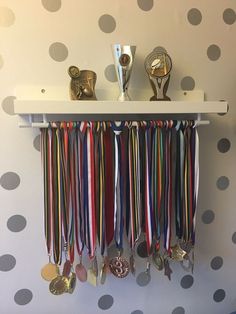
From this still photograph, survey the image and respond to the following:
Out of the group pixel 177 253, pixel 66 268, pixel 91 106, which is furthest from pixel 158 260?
pixel 91 106

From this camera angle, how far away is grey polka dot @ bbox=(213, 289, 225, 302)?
119 cm

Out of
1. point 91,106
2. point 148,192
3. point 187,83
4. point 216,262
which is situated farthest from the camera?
point 216,262

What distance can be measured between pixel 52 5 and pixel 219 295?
1.18 m

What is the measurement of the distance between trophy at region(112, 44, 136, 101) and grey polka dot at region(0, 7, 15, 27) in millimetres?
313

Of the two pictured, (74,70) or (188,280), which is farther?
(188,280)

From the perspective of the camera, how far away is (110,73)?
100cm

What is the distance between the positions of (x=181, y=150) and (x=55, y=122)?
398 mm

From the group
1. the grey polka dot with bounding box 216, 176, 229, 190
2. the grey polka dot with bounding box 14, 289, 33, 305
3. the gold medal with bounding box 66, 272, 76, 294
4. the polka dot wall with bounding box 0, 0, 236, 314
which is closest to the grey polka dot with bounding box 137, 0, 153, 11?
the polka dot wall with bounding box 0, 0, 236, 314

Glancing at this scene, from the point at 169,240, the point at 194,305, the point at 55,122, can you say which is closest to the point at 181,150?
the point at 169,240

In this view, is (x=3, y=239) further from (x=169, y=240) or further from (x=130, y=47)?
(x=130, y=47)

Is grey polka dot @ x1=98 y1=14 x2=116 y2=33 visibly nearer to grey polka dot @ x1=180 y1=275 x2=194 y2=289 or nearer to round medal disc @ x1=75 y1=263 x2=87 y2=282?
round medal disc @ x1=75 y1=263 x2=87 y2=282

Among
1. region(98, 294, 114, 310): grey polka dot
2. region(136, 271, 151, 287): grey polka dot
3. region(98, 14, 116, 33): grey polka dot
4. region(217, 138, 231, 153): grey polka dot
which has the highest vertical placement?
region(98, 14, 116, 33): grey polka dot

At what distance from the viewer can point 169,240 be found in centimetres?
100

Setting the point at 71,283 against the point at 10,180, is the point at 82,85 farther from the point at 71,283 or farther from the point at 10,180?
the point at 71,283
